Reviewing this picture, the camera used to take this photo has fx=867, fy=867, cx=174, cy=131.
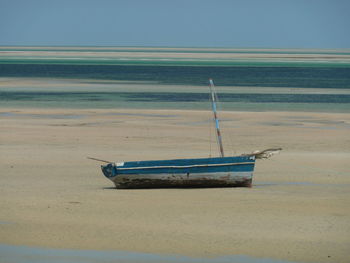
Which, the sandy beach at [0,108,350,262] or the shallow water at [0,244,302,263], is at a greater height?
the sandy beach at [0,108,350,262]

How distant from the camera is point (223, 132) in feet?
88.7

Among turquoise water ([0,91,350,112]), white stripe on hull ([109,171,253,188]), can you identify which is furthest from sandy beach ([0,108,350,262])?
turquoise water ([0,91,350,112])

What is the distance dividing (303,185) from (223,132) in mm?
9635

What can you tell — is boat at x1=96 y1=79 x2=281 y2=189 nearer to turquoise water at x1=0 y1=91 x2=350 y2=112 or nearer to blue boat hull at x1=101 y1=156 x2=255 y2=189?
blue boat hull at x1=101 y1=156 x2=255 y2=189

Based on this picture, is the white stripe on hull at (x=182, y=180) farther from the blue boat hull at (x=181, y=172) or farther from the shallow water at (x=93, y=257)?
the shallow water at (x=93, y=257)

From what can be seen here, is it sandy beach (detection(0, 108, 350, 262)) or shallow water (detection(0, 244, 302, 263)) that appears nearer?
shallow water (detection(0, 244, 302, 263))

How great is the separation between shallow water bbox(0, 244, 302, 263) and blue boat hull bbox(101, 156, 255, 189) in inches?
178

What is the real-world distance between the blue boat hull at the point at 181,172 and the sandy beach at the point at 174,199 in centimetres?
18

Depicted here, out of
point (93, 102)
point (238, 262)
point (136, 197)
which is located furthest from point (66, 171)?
point (93, 102)

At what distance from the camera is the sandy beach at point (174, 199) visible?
12.4m

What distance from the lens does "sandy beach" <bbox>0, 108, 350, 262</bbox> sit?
12445mm

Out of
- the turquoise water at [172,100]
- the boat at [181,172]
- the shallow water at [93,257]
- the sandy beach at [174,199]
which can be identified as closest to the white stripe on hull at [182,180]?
the boat at [181,172]

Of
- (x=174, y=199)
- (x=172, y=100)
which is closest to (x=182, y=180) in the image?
(x=174, y=199)

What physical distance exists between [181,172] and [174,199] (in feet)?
2.90
